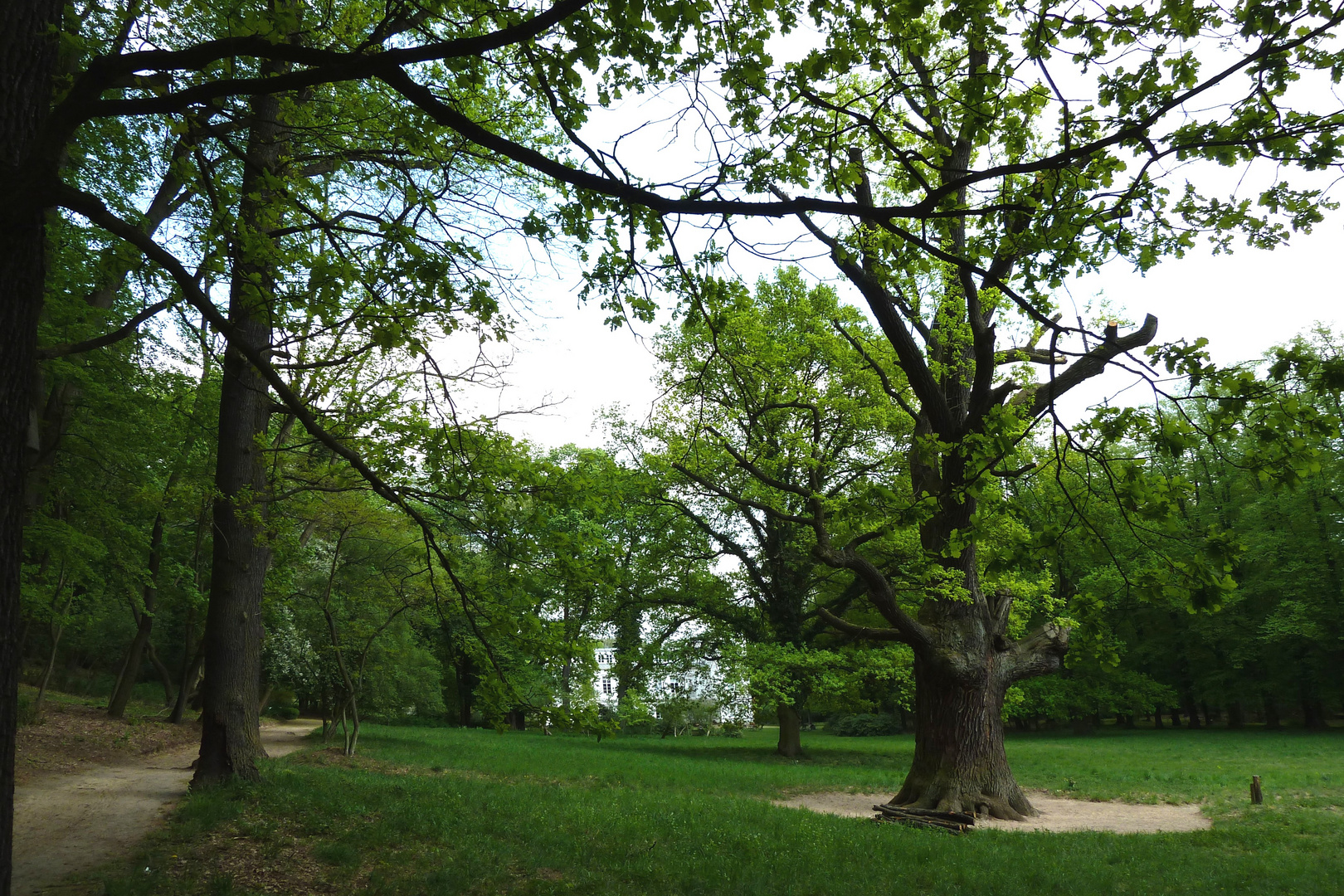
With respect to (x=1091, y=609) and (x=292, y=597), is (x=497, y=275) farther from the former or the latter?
(x=292, y=597)

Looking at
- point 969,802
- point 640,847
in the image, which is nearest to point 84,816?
point 640,847

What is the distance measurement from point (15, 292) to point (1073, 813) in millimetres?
16212

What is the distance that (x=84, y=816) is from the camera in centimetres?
964

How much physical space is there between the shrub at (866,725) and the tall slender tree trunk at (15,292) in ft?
143

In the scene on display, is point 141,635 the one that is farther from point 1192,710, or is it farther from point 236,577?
point 1192,710

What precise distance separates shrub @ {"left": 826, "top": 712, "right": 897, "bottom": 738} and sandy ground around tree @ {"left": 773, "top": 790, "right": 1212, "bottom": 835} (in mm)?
28165

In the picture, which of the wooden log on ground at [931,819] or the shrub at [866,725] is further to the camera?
the shrub at [866,725]

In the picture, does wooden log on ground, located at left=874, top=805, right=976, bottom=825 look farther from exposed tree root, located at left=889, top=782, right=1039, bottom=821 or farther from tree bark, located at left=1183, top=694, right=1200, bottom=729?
tree bark, located at left=1183, top=694, right=1200, bottom=729

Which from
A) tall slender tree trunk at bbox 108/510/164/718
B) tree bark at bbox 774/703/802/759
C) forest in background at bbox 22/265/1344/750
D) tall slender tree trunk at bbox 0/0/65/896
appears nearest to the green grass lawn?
forest in background at bbox 22/265/1344/750

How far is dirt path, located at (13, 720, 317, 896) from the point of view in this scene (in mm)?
7477

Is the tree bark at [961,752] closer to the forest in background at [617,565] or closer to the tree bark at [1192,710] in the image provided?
the forest in background at [617,565]

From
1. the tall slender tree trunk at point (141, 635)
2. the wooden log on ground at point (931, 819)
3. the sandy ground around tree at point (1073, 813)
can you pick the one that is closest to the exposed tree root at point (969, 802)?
the sandy ground around tree at point (1073, 813)

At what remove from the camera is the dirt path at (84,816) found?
7477 mm

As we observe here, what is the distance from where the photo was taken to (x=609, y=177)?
400 cm
